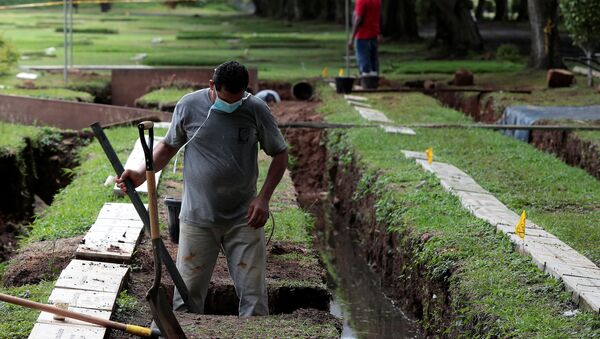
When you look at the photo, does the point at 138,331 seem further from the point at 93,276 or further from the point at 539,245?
the point at 539,245

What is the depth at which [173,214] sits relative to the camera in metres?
9.04

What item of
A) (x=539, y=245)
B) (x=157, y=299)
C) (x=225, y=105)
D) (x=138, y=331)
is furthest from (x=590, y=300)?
(x=138, y=331)

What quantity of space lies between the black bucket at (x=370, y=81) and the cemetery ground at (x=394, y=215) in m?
0.58

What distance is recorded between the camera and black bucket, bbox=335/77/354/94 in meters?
21.2

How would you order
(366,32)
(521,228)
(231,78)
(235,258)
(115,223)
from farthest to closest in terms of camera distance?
(366,32), (115,223), (521,228), (235,258), (231,78)

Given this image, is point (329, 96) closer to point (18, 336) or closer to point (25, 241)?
point (25, 241)

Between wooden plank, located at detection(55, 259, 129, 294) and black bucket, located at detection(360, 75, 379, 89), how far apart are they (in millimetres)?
14049

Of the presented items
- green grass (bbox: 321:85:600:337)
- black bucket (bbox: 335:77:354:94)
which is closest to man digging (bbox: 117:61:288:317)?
green grass (bbox: 321:85:600:337)

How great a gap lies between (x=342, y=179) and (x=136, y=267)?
22.5 ft

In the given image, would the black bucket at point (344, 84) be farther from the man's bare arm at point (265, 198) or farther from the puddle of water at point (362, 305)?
the man's bare arm at point (265, 198)

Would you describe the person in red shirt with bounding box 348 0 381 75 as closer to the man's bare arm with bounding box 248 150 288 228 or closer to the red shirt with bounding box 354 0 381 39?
the red shirt with bounding box 354 0 381 39

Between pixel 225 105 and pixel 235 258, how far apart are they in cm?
105

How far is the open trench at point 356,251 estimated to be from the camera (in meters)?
10.5

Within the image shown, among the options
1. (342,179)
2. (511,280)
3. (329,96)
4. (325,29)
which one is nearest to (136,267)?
(511,280)
